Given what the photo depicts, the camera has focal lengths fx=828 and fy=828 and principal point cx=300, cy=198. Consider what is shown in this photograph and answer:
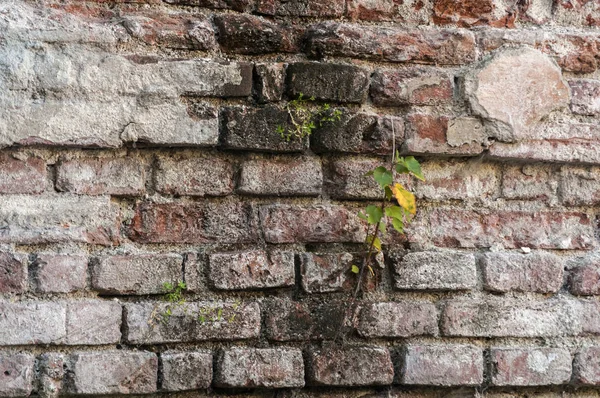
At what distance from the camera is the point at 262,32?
6.61ft

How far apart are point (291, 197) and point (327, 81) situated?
297 mm

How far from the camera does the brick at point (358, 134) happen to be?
2014 millimetres

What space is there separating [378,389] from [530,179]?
2.22 ft

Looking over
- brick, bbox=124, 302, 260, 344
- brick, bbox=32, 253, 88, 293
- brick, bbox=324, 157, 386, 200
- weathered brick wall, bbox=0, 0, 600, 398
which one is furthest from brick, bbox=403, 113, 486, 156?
brick, bbox=32, 253, 88, 293

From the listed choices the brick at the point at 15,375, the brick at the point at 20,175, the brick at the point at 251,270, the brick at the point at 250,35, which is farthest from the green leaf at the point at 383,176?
the brick at the point at 15,375

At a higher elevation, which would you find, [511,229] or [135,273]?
[511,229]

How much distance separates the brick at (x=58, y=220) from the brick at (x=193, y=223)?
0.06 metres

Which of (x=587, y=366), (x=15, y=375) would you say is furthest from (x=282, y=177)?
(x=587, y=366)

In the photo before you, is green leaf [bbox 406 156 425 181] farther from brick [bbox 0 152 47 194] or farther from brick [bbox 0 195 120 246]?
brick [bbox 0 152 47 194]

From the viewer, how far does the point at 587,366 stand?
211 cm

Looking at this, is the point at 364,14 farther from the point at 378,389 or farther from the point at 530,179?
the point at 378,389

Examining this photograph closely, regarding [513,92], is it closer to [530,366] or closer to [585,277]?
[585,277]

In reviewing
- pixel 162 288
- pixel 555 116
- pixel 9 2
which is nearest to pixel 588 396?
pixel 555 116

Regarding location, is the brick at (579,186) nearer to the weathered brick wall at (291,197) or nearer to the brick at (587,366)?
the weathered brick wall at (291,197)
